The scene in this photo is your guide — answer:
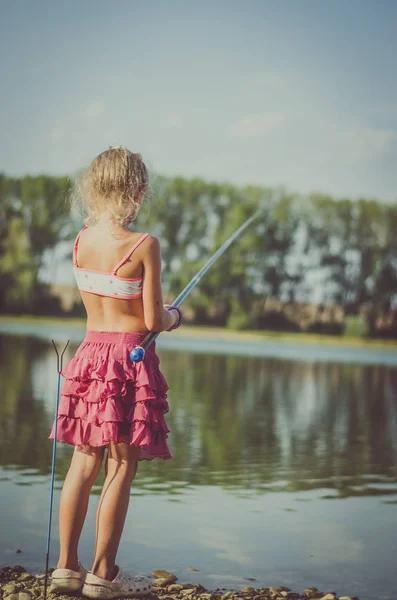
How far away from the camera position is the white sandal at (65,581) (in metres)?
2.57

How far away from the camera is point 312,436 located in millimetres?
6922

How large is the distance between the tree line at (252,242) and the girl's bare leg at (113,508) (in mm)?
35099

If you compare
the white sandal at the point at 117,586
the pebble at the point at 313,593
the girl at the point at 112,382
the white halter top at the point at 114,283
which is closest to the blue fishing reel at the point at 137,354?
the girl at the point at 112,382

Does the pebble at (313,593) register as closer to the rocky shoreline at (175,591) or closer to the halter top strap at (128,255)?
the rocky shoreline at (175,591)

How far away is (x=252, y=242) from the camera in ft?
133

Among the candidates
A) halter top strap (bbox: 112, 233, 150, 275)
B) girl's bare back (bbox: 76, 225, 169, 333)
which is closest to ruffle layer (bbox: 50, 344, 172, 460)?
girl's bare back (bbox: 76, 225, 169, 333)

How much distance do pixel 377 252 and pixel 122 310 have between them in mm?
38564

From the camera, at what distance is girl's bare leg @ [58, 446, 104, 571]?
262cm

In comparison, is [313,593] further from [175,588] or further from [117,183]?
[117,183]

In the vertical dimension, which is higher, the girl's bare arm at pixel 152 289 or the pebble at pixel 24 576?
the girl's bare arm at pixel 152 289

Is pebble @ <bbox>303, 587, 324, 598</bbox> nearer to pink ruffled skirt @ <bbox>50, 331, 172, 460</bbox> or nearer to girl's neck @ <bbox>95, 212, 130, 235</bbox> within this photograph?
pink ruffled skirt @ <bbox>50, 331, 172, 460</bbox>

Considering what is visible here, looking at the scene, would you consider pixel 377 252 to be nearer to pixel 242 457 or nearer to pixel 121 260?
pixel 242 457

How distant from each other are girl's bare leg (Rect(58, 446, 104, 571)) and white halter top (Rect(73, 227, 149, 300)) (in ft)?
1.51

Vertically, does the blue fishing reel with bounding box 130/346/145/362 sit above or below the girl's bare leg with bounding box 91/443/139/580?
above
